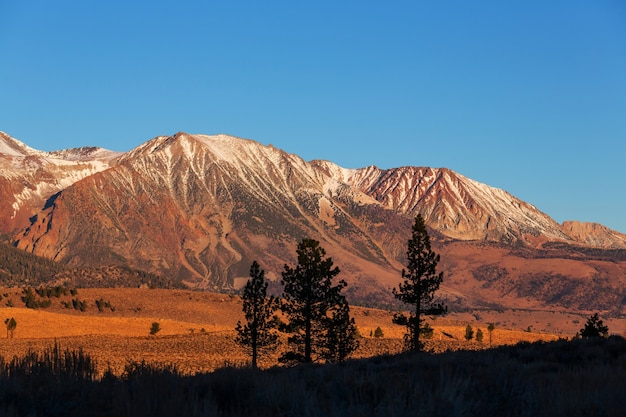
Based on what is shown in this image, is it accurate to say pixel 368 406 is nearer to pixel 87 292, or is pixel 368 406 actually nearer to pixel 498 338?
pixel 498 338

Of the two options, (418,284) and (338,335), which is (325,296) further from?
(418,284)

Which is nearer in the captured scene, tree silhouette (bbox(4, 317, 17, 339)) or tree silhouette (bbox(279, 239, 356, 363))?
tree silhouette (bbox(279, 239, 356, 363))

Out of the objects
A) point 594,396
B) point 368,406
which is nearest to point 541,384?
point 594,396

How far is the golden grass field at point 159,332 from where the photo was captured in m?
62.0

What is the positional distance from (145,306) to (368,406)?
138 m

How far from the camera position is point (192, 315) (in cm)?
14188

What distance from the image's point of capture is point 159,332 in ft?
331

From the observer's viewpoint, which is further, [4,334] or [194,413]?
[4,334]

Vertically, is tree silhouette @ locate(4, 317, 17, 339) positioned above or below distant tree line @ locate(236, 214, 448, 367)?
below

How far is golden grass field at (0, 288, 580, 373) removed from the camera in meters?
62.0

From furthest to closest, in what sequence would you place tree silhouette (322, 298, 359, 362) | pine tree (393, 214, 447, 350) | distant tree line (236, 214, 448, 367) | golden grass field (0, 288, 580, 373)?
golden grass field (0, 288, 580, 373)
tree silhouette (322, 298, 359, 362)
pine tree (393, 214, 447, 350)
distant tree line (236, 214, 448, 367)

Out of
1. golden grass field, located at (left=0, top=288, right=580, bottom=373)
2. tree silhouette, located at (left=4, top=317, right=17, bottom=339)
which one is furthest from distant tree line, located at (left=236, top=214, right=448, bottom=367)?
tree silhouette, located at (left=4, top=317, right=17, bottom=339)

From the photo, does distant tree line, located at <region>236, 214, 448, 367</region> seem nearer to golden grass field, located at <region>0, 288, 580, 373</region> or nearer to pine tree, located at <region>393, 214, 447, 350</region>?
pine tree, located at <region>393, 214, 447, 350</region>

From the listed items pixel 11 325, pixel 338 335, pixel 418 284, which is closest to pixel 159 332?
pixel 11 325
